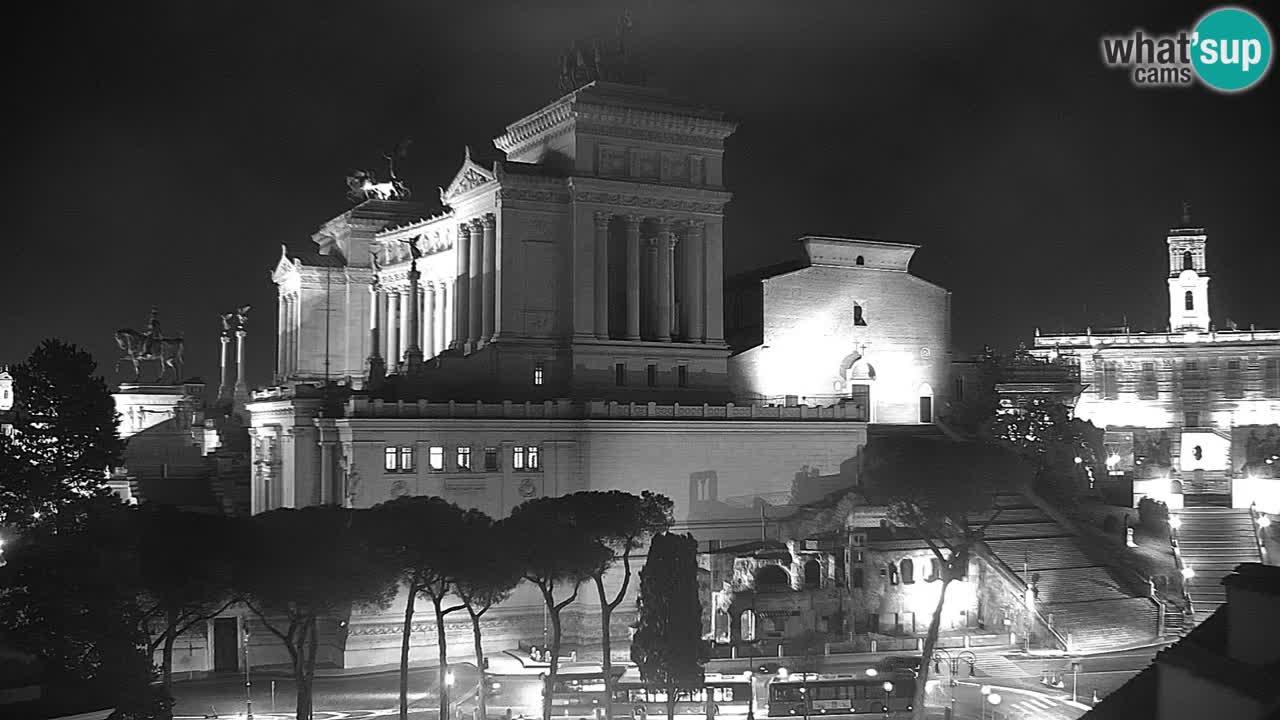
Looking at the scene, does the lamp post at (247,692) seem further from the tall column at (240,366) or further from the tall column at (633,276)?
the tall column at (240,366)

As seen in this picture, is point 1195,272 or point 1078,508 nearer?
point 1078,508

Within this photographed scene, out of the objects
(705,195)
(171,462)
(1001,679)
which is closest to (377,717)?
(1001,679)

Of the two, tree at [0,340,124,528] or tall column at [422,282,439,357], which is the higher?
tall column at [422,282,439,357]

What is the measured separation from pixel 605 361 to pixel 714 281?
8918 mm

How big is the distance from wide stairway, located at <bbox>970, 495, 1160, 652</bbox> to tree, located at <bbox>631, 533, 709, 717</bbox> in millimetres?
23739

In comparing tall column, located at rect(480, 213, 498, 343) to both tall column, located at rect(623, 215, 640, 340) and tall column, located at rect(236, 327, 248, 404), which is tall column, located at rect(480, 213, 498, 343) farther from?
tall column, located at rect(236, 327, 248, 404)

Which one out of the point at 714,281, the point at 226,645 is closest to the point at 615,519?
the point at 226,645

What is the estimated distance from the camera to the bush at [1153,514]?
255 feet

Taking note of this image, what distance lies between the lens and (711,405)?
75500 mm

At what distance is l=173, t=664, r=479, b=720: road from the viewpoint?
5166 centimetres

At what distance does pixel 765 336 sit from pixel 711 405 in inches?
419

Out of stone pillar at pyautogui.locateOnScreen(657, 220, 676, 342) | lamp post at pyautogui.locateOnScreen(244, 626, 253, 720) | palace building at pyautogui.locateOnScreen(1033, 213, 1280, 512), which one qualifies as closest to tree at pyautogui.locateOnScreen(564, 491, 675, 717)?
lamp post at pyautogui.locateOnScreen(244, 626, 253, 720)

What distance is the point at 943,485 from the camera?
69.2m

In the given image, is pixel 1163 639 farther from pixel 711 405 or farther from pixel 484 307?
pixel 484 307
